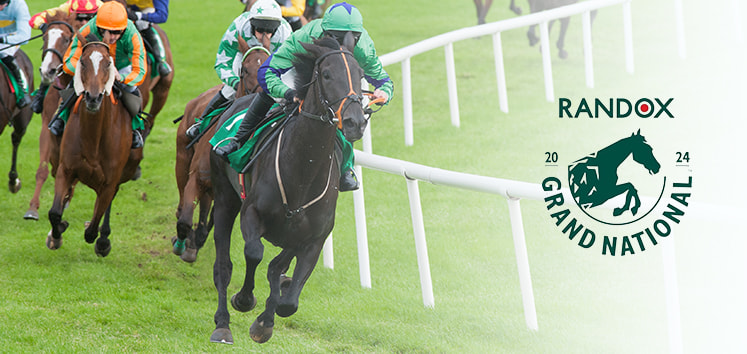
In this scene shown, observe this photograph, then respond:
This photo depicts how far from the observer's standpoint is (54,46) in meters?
8.51

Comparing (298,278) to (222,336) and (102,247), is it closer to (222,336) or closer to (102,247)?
(222,336)

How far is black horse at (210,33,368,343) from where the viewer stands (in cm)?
457

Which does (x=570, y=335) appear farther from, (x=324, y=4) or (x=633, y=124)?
(x=324, y=4)

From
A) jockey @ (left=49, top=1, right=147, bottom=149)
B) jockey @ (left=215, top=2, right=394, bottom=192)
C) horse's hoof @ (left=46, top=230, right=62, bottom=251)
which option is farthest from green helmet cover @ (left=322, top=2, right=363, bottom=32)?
horse's hoof @ (left=46, top=230, right=62, bottom=251)

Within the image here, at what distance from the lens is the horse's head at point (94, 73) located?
6.48 metres

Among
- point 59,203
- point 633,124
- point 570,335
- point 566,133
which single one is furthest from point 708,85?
point 59,203

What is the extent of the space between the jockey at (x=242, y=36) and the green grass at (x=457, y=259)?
4.28ft

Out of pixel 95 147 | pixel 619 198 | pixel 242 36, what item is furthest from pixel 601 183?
pixel 95 147

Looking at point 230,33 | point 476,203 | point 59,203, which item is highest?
point 230,33

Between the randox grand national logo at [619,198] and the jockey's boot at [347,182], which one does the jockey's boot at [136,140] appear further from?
Result: the randox grand national logo at [619,198]

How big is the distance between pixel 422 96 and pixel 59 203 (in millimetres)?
5617

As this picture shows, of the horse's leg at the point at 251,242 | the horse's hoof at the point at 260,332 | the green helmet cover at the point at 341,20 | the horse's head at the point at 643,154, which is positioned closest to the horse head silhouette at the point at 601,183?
the horse's head at the point at 643,154

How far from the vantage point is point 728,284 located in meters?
5.48

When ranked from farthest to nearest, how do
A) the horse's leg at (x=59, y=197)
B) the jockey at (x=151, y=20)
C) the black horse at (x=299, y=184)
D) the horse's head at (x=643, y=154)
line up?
the jockey at (x=151, y=20) < the horse's head at (x=643, y=154) < the horse's leg at (x=59, y=197) < the black horse at (x=299, y=184)
